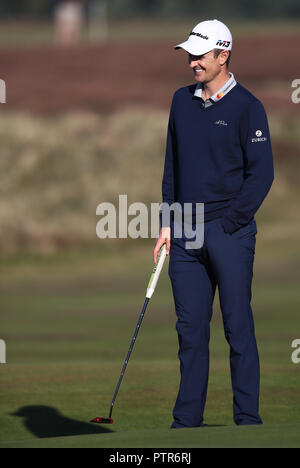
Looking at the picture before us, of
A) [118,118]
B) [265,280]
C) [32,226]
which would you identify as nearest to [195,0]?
[118,118]

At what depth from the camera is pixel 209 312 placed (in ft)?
20.0

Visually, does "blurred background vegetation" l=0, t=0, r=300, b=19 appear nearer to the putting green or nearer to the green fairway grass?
the green fairway grass

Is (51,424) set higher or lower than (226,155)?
lower

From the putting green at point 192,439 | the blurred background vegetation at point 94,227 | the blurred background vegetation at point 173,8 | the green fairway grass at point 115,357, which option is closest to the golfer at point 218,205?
the green fairway grass at point 115,357

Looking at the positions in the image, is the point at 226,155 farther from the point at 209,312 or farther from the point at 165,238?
the point at 209,312

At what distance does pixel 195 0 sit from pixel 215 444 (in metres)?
73.3

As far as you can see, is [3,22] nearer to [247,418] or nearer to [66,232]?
[66,232]

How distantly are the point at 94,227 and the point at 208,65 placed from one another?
17376 millimetres

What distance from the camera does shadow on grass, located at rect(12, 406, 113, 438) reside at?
21.7ft

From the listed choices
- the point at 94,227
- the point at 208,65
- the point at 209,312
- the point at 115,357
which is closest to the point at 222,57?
the point at 208,65

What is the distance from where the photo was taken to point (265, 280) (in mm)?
17297

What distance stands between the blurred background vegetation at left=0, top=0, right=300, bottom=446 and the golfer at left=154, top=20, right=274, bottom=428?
37.5 inches

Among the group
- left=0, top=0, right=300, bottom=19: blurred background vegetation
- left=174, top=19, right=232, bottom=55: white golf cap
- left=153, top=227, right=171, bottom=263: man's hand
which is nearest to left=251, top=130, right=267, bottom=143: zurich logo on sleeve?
left=174, top=19, right=232, bottom=55: white golf cap

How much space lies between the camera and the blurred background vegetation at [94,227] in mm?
8516
